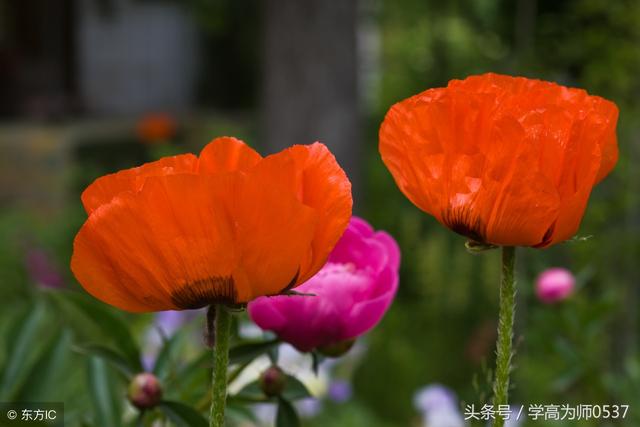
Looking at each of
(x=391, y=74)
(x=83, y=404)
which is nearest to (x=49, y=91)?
(x=391, y=74)

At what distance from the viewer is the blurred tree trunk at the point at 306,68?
4160 mm

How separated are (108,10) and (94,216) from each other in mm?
8579

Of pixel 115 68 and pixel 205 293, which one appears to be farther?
pixel 115 68

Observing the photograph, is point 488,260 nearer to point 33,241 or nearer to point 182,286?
point 33,241

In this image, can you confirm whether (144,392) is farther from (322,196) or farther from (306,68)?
(306,68)

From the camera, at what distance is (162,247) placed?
0.49 m

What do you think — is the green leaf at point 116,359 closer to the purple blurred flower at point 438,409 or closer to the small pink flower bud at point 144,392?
the small pink flower bud at point 144,392

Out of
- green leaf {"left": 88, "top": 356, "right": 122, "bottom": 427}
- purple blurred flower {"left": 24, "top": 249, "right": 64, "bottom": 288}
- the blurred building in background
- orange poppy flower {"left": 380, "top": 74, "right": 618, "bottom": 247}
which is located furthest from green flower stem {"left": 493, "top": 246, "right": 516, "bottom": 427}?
the blurred building in background

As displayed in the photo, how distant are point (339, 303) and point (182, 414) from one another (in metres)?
0.12

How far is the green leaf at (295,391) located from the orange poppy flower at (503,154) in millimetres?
178

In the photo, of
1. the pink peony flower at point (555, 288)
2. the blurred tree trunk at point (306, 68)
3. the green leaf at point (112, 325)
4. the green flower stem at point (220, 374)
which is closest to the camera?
the green flower stem at point (220, 374)

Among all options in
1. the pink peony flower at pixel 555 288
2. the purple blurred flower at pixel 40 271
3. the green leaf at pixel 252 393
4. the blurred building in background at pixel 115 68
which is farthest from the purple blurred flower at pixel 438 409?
the blurred building in background at pixel 115 68

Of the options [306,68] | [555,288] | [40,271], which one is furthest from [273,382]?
[306,68]

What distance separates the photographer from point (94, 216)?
487mm
